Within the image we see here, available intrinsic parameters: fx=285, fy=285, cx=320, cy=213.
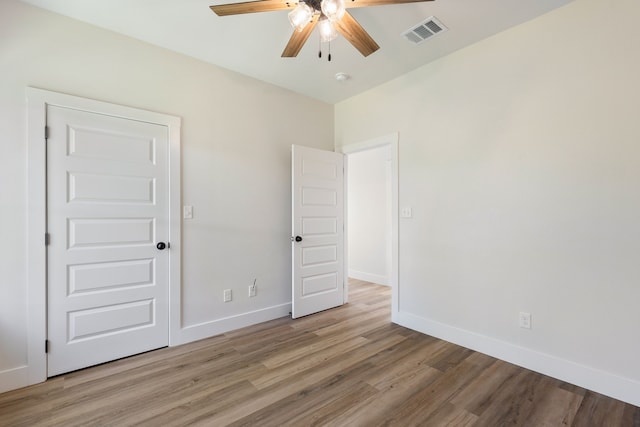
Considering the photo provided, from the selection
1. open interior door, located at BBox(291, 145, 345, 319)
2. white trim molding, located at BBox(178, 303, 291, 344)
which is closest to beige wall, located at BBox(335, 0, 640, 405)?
open interior door, located at BBox(291, 145, 345, 319)

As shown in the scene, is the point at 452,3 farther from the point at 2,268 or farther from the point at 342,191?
the point at 2,268

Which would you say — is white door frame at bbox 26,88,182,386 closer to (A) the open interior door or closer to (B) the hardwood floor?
(B) the hardwood floor

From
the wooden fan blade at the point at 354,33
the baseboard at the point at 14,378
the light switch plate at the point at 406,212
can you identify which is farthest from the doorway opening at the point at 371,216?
the baseboard at the point at 14,378

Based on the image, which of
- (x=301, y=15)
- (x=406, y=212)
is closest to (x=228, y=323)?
(x=406, y=212)

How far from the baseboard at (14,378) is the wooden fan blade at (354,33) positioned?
3.22 meters

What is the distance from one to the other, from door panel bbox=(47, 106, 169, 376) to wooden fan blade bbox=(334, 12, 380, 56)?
182cm

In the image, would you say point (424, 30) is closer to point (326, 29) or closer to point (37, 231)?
point (326, 29)

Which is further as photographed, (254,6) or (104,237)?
(104,237)

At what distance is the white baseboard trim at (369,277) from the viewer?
4910 mm

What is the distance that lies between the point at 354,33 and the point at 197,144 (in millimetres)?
1810

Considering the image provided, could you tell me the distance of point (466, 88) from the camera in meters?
2.65

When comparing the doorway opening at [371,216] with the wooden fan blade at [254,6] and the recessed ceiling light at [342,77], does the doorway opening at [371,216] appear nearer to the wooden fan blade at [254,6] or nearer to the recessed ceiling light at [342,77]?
the recessed ceiling light at [342,77]

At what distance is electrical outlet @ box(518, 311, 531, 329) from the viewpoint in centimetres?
229

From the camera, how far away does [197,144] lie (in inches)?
112
